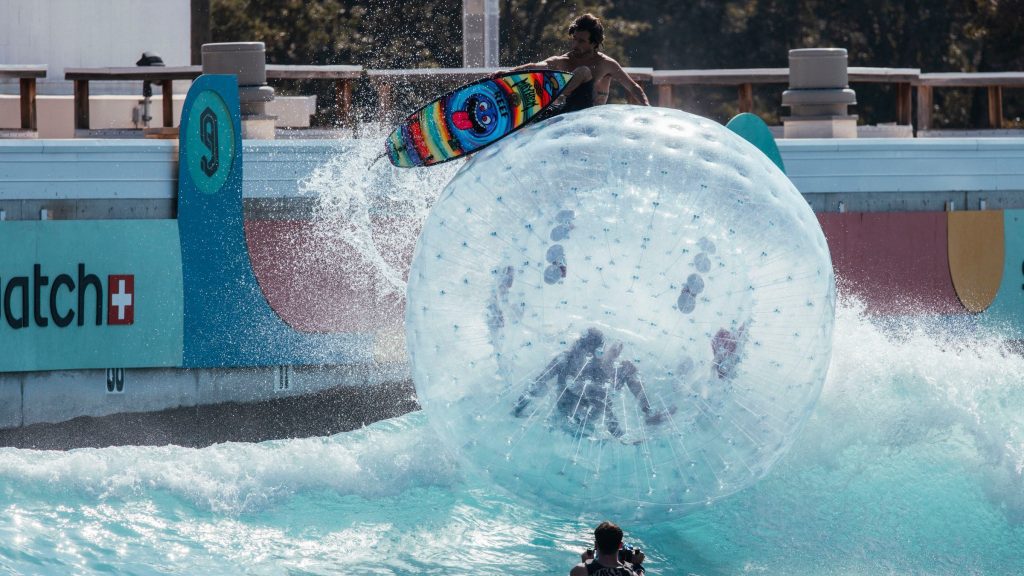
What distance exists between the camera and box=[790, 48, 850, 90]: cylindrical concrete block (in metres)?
12.7

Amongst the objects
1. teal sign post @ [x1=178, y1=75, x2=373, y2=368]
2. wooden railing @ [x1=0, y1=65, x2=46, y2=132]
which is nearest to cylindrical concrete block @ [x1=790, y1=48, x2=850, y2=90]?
teal sign post @ [x1=178, y1=75, x2=373, y2=368]

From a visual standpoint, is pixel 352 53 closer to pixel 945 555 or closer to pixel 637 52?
pixel 637 52

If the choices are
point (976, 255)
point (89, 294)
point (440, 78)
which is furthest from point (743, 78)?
point (89, 294)

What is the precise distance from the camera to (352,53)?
26.0 m

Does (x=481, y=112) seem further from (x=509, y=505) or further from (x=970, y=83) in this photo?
(x=970, y=83)

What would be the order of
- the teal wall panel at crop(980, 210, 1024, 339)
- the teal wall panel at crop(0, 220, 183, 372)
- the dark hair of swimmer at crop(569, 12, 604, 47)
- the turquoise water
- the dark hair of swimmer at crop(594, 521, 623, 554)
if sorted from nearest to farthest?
1. the dark hair of swimmer at crop(594, 521, 623, 554)
2. the turquoise water
3. the dark hair of swimmer at crop(569, 12, 604, 47)
4. the teal wall panel at crop(0, 220, 183, 372)
5. the teal wall panel at crop(980, 210, 1024, 339)

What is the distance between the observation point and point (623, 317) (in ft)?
19.8

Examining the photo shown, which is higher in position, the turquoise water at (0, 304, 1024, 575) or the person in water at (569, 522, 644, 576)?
the person in water at (569, 522, 644, 576)

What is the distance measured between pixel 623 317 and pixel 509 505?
8.41ft

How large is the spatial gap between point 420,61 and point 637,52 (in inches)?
350

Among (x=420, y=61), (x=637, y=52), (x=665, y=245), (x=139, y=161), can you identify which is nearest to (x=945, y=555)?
(x=665, y=245)

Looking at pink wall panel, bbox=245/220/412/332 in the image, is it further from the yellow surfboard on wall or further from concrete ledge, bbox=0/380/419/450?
the yellow surfboard on wall

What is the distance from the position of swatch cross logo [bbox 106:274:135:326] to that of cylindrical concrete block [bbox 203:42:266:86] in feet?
7.78

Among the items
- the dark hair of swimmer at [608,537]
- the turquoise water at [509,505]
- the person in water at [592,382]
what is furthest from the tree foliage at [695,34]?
the dark hair of swimmer at [608,537]
